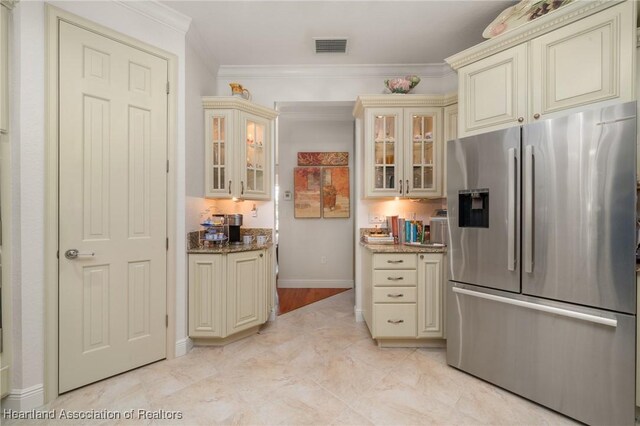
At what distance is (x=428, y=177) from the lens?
2861mm

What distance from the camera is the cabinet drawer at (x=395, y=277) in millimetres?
2469

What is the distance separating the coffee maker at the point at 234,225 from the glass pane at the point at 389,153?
169 cm

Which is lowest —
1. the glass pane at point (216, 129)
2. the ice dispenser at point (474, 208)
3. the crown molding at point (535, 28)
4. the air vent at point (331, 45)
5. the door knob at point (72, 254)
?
the door knob at point (72, 254)

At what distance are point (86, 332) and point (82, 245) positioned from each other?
62 centimetres

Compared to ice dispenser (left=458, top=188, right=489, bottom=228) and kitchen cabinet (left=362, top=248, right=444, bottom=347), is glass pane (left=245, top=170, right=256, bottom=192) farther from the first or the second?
ice dispenser (left=458, top=188, right=489, bottom=228)

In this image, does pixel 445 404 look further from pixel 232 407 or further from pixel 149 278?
pixel 149 278

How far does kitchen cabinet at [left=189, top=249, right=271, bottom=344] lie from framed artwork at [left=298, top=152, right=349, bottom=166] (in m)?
2.40

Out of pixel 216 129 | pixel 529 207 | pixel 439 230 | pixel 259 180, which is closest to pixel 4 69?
pixel 216 129

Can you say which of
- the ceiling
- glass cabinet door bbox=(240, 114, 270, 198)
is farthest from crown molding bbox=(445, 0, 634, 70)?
glass cabinet door bbox=(240, 114, 270, 198)

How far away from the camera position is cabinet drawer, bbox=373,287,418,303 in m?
2.47

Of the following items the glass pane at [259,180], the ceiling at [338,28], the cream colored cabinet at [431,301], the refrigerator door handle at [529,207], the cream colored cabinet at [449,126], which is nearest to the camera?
the refrigerator door handle at [529,207]

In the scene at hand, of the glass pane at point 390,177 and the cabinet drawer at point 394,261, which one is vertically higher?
the glass pane at point 390,177

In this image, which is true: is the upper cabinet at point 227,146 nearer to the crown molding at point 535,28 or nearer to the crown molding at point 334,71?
the crown molding at point 334,71

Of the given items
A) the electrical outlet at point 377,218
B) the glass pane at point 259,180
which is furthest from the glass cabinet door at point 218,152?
the electrical outlet at point 377,218
